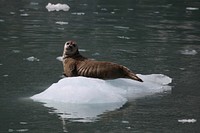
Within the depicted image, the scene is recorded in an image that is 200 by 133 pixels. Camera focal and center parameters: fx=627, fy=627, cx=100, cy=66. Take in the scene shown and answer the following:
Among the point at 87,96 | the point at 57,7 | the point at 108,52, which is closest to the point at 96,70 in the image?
the point at 87,96

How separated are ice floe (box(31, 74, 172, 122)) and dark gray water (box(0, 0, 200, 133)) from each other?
0.41 feet

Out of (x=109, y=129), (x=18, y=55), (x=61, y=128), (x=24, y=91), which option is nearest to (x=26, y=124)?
(x=61, y=128)

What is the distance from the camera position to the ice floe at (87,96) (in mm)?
5773

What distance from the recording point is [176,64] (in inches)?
330

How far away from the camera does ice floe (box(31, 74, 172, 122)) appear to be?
18.9ft

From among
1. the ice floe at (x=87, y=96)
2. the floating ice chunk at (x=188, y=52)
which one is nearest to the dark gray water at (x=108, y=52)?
the floating ice chunk at (x=188, y=52)

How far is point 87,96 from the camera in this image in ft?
20.0

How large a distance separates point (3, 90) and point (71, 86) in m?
0.85

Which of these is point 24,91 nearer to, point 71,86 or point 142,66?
point 71,86

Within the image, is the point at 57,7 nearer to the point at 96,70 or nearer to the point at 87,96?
the point at 96,70

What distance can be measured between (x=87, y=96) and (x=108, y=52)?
310 cm

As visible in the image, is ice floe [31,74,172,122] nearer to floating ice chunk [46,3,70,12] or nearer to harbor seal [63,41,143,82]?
harbor seal [63,41,143,82]

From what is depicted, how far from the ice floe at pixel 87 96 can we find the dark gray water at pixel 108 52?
0.12m

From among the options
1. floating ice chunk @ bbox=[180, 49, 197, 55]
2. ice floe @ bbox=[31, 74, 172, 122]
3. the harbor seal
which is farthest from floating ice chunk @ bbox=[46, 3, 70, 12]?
ice floe @ bbox=[31, 74, 172, 122]
